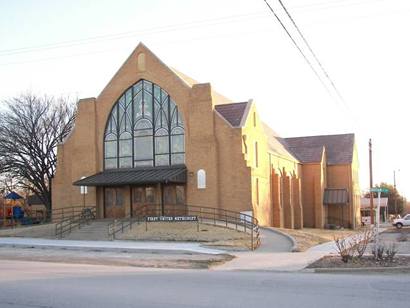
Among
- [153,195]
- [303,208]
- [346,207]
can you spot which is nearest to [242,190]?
[153,195]

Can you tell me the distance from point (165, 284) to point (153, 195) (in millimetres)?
26705

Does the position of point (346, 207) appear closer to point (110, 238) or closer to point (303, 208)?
point (303, 208)

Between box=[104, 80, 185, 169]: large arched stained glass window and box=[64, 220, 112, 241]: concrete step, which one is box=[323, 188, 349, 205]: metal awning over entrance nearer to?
box=[104, 80, 185, 169]: large arched stained glass window

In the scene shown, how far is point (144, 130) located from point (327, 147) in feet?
87.3

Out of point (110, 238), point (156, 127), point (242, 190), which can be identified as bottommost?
point (110, 238)

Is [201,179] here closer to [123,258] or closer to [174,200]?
[174,200]

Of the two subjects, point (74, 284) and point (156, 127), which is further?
point (156, 127)

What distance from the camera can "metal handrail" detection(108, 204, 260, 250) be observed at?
32.3 meters

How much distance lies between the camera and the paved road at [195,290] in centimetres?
1002

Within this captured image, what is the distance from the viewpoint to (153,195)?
39219mm

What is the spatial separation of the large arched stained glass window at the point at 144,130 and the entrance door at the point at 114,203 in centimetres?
182

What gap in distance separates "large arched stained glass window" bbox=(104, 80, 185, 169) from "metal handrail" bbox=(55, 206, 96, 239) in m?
3.87

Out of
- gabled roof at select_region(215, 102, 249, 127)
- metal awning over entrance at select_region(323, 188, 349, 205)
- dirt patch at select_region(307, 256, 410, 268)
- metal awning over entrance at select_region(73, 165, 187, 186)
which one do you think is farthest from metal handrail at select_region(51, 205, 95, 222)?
dirt patch at select_region(307, 256, 410, 268)

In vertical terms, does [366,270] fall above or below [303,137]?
below
